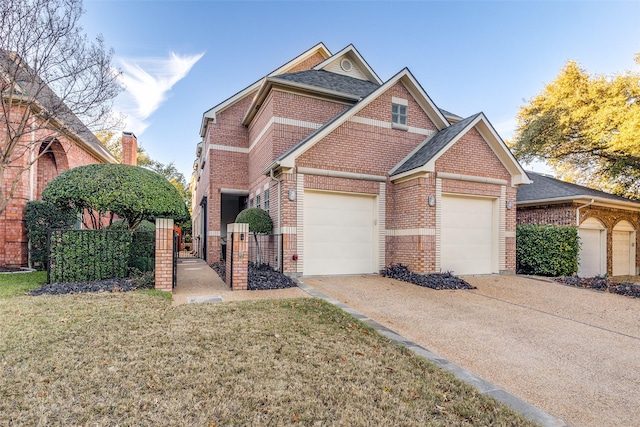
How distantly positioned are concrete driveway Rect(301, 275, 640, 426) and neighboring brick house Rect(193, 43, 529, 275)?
155 centimetres

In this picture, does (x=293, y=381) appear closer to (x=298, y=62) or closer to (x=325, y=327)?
(x=325, y=327)

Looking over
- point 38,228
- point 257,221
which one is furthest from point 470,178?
point 38,228

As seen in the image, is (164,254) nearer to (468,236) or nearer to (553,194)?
(468,236)

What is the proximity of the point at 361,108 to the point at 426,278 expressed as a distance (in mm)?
5645

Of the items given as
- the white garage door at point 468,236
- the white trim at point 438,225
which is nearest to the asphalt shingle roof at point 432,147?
the white trim at point 438,225

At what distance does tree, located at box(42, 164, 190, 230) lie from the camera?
7383mm

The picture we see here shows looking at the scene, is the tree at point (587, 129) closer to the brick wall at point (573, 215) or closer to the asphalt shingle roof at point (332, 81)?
the brick wall at point (573, 215)

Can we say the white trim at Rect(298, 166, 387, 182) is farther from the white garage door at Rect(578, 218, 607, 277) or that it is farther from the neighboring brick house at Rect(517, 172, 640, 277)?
the white garage door at Rect(578, 218, 607, 277)

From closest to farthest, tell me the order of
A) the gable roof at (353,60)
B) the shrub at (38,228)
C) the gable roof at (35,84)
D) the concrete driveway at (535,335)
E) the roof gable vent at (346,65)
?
the concrete driveway at (535,335) → the gable roof at (35,84) → the shrub at (38,228) → the gable roof at (353,60) → the roof gable vent at (346,65)

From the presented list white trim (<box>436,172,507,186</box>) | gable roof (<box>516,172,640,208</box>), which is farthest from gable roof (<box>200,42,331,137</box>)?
gable roof (<box>516,172,640,208</box>)

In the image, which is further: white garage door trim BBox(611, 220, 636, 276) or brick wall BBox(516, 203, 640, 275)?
white garage door trim BBox(611, 220, 636, 276)

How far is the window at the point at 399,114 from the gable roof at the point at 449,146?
110 cm

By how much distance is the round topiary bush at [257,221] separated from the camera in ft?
30.9

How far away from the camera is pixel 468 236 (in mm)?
9961
